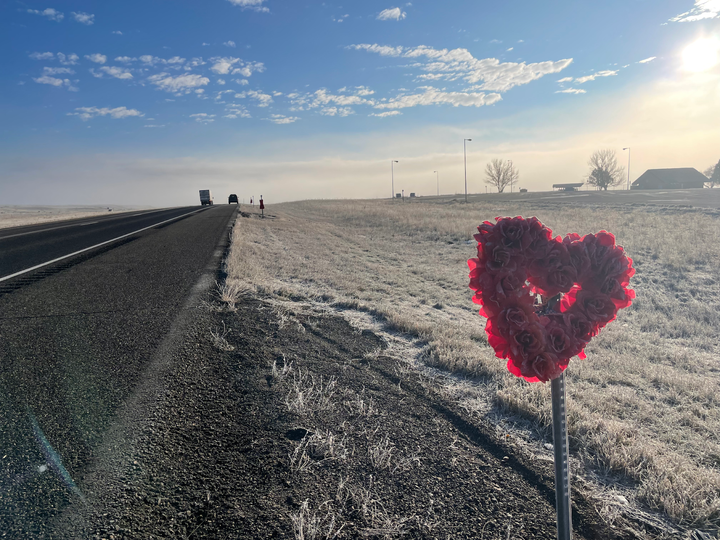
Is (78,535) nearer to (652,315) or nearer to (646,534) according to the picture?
(646,534)

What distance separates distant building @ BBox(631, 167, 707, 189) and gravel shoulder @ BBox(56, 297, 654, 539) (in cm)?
10084

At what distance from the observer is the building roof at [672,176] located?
264ft

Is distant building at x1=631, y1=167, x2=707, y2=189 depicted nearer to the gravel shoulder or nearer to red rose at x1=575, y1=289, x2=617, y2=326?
the gravel shoulder

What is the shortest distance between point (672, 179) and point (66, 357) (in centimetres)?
10342

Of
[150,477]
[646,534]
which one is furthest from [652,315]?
[150,477]

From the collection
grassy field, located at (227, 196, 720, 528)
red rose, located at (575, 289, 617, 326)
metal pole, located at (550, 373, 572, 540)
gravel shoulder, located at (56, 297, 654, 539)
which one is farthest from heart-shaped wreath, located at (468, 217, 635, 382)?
grassy field, located at (227, 196, 720, 528)

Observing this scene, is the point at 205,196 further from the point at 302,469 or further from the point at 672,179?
the point at 672,179

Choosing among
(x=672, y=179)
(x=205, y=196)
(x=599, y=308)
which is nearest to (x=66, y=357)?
(x=599, y=308)

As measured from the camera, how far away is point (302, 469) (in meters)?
2.24

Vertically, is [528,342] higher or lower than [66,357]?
higher

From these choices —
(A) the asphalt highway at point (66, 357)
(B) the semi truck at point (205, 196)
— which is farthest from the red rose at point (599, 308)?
(B) the semi truck at point (205, 196)

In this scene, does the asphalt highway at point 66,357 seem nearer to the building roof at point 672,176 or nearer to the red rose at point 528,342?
the red rose at point 528,342

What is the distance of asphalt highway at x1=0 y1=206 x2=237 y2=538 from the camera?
1912 millimetres

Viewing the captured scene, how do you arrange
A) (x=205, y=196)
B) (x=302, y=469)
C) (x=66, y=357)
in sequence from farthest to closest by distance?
(x=205, y=196)
(x=66, y=357)
(x=302, y=469)
